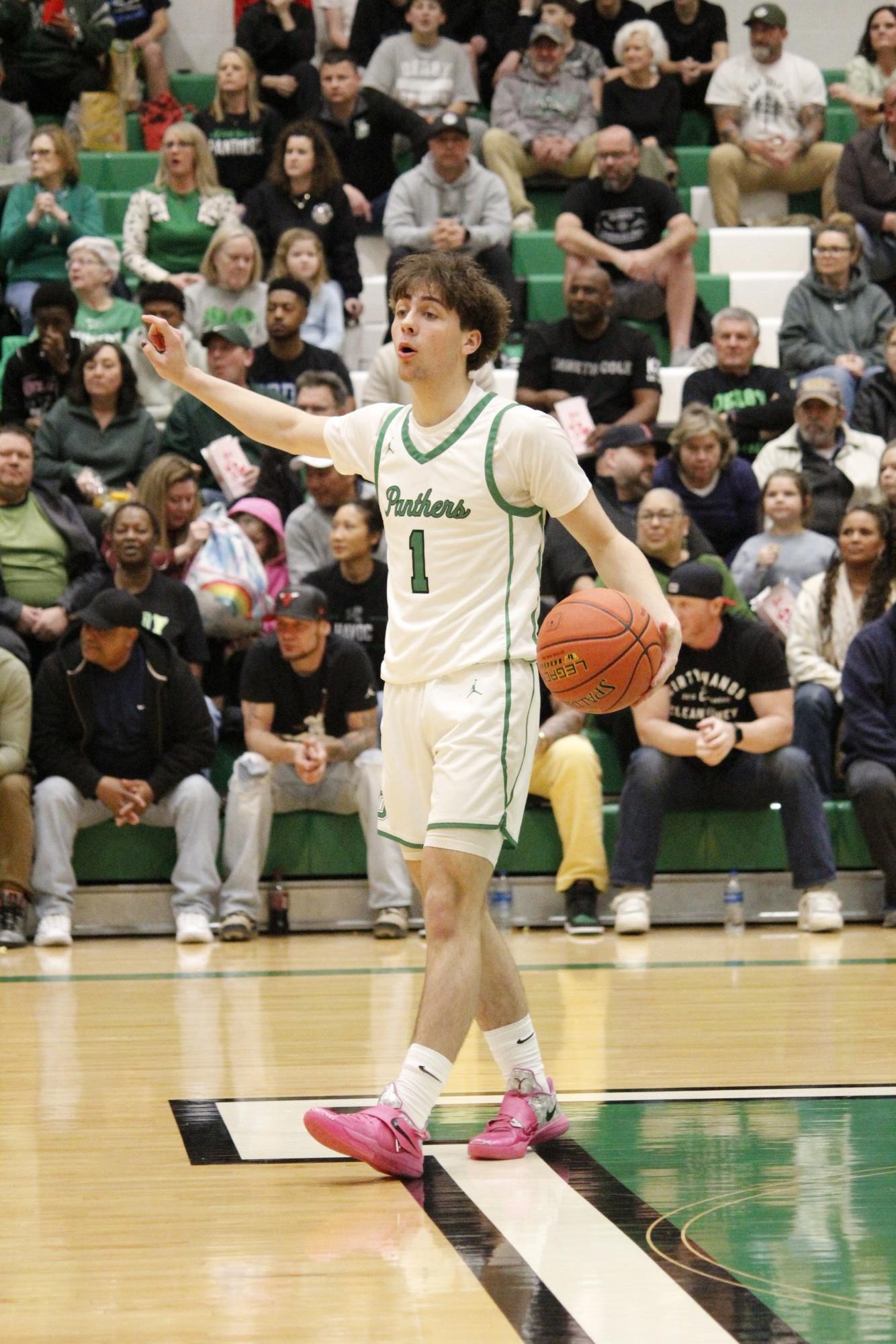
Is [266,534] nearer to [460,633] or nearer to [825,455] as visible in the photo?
[825,455]

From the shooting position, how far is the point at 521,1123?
392 cm

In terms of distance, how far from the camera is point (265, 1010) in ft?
19.2

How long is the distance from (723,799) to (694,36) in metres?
6.70

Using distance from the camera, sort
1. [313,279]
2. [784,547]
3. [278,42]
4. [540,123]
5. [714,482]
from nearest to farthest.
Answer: [784,547] → [714,482] → [313,279] → [540,123] → [278,42]

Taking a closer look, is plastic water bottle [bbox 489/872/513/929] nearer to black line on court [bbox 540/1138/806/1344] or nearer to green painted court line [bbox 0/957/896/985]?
green painted court line [bbox 0/957/896/985]

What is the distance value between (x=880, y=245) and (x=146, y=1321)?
962 centimetres

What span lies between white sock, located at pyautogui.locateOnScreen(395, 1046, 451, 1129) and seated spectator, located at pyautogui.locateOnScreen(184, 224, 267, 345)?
272 inches

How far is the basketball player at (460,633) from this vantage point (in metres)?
3.79

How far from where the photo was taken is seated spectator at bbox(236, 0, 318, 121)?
39.8 ft

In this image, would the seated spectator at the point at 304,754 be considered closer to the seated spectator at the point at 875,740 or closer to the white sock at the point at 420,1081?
the seated spectator at the point at 875,740

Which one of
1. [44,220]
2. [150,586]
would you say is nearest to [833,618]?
[150,586]

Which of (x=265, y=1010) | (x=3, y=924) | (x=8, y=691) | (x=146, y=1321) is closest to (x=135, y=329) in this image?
(x=8, y=691)

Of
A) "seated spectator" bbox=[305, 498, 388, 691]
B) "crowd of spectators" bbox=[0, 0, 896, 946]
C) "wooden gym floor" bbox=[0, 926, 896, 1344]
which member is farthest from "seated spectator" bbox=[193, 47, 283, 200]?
"wooden gym floor" bbox=[0, 926, 896, 1344]

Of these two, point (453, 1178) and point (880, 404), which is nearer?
point (453, 1178)
